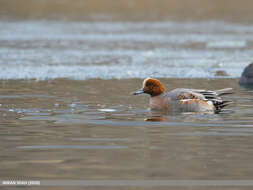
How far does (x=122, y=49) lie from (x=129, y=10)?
→ 22350 mm

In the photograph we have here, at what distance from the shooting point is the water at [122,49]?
15.1m

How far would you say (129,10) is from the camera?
42812 millimetres

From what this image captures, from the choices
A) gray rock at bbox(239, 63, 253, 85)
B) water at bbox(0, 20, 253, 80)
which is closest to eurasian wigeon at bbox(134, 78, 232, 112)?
gray rock at bbox(239, 63, 253, 85)

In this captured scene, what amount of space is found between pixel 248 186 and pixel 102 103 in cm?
532

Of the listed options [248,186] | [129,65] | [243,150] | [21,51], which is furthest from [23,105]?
[21,51]

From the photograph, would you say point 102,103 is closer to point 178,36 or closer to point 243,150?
point 243,150

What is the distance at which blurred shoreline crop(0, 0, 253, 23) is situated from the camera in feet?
121

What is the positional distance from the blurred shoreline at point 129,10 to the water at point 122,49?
4352 millimetres

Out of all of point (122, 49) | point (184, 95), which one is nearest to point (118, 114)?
point (184, 95)

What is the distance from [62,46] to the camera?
71.6 feet

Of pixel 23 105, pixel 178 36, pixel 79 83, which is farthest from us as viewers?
pixel 178 36

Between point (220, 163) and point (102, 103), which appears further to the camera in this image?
point (102, 103)

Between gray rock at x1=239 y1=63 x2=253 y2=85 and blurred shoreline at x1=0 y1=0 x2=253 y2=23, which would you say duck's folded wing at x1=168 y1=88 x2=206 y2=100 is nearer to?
gray rock at x1=239 y1=63 x2=253 y2=85

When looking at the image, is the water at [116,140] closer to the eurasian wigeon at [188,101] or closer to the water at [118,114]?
the water at [118,114]
